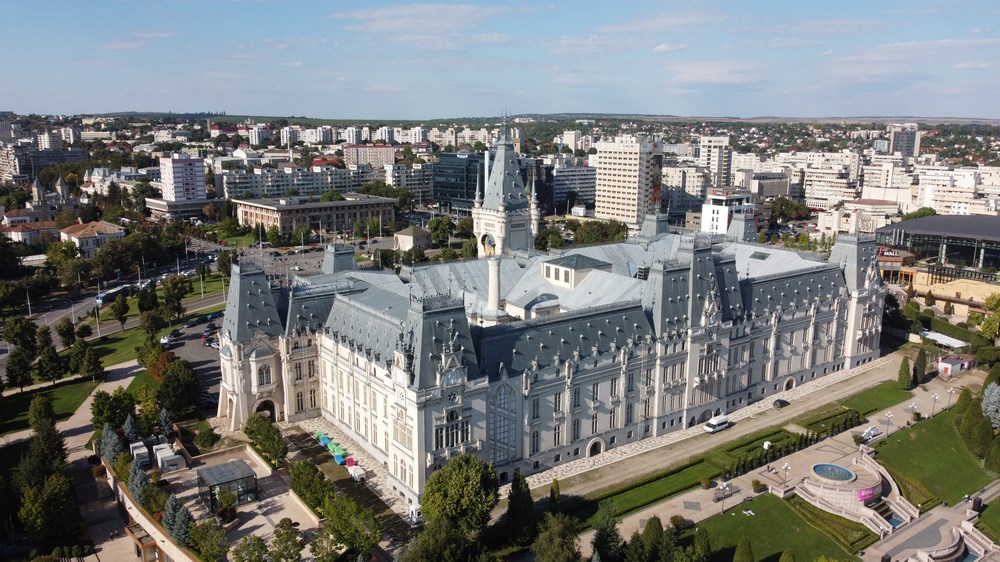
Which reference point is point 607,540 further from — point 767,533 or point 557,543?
point 767,533

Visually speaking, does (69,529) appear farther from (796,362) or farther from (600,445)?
(796,362)

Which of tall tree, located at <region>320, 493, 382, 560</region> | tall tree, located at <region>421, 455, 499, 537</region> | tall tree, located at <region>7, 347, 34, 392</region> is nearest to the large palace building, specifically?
tall tree, located at <region>421, 455, 499, 537</region>

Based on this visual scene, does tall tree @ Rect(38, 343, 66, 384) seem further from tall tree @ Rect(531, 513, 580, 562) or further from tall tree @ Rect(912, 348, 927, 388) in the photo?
tall tree @ Rect(912, 348, 927, 388)

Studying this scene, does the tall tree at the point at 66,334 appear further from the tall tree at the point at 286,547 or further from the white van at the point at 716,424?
the white van at the point at 716,424

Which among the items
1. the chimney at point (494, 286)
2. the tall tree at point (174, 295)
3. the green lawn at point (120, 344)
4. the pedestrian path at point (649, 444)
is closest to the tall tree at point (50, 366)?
the green lawn at point (120, 344)

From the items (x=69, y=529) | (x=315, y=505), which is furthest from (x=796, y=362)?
(x=69, y=529)
